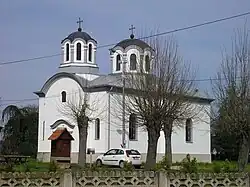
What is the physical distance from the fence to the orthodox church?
36.4 meters

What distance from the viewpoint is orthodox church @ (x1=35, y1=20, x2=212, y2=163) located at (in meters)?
51.8

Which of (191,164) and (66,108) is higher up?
(66,108)

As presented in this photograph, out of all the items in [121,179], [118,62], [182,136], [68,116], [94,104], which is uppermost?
[118,62]

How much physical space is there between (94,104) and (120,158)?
10.7m

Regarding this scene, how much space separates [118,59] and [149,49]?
24900 mm

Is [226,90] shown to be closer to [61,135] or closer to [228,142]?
[61,135]

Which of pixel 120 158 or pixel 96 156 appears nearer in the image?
pixel 120 158

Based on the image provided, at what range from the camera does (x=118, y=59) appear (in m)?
56.6

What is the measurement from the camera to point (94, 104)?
52969 mm

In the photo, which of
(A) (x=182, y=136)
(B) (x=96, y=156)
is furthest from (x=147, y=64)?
→ (A) (x=182, y=136)

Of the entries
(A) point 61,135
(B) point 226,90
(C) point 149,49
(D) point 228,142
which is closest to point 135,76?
(C) point 149,49

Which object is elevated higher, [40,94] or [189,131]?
[40,94]

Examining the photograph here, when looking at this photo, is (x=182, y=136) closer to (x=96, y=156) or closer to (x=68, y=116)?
(x=96, y=156)

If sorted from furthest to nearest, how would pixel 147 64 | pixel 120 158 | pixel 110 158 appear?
pixel 110 158
pixel 120 158
pixel 147 64
